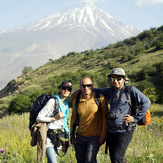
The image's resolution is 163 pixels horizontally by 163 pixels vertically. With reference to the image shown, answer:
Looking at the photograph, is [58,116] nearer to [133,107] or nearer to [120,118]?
[120,118]

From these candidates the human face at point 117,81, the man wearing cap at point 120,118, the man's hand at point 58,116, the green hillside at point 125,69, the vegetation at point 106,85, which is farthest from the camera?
the green hillside at point 125,69

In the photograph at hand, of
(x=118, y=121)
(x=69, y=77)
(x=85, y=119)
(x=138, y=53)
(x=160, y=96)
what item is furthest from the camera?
(x=69, y=77)

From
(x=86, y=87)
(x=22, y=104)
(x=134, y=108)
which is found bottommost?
(x=134, y=108)

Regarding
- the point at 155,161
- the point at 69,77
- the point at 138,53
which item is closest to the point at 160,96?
the point at 155,161

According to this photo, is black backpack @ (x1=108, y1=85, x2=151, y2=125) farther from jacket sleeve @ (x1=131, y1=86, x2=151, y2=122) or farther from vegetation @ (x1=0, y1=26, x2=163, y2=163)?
vegetation @ (x1=0, y1=26, x2=163, y2=163)

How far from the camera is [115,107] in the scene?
3205 mm

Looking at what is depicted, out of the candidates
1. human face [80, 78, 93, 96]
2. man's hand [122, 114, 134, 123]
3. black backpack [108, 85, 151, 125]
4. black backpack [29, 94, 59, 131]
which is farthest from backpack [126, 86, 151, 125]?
black backpack [29, 94, 59, 131]

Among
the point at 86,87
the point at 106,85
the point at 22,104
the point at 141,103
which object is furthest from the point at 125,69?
the point at 141,103

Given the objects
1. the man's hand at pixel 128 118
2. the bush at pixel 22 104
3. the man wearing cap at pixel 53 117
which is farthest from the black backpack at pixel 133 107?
the bush at pixel 22 104

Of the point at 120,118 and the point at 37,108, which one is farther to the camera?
the point at 37,108

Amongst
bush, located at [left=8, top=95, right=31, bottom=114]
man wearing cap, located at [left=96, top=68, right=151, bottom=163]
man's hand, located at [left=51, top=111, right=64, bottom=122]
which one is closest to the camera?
man wearing cap, located at [left=96, top=68, right=151, bottom=163]

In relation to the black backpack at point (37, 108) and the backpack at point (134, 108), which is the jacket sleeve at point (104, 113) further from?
the black backpack at point (37, 108)

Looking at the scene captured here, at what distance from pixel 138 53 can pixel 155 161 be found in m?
Answer: 48.1

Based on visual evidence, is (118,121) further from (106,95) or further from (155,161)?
(155,161)
